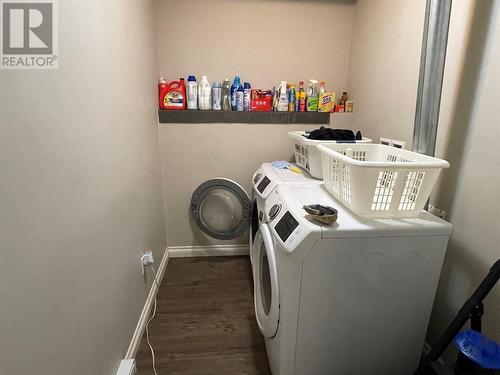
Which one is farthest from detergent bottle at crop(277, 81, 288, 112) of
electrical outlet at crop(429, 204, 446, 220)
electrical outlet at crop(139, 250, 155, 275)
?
electrical outlet at crop(139, 250, 155, 275)

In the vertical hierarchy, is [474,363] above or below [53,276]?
below

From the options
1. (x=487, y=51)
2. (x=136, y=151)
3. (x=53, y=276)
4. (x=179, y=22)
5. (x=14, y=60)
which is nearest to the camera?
(x=14, y=60)

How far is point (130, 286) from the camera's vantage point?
1468mm

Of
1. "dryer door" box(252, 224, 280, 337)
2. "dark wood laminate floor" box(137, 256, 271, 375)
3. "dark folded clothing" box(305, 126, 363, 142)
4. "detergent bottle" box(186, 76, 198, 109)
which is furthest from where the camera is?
"detergent bottle" box(186, 76, 198, 109)

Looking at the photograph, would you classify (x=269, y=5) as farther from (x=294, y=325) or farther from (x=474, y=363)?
(x=474, y=363)

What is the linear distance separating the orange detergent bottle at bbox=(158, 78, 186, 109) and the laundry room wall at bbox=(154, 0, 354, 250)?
4.0 inches

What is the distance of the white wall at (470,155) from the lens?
102 cm

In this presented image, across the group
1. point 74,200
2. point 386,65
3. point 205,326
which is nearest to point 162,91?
point 74,200

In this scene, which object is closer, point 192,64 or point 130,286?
point 130,286

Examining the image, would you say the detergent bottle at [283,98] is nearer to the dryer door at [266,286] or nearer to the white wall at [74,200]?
the white wall at [74,200]

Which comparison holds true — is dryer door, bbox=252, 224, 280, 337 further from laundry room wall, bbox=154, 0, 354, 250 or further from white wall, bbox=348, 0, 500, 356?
laundry room wall, bbox=154, 0, 354, 250

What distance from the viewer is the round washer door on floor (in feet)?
7.29

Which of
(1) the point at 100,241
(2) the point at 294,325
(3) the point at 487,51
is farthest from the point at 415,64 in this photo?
(1) the point at 100,241

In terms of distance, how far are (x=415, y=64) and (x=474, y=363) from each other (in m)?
1.32
